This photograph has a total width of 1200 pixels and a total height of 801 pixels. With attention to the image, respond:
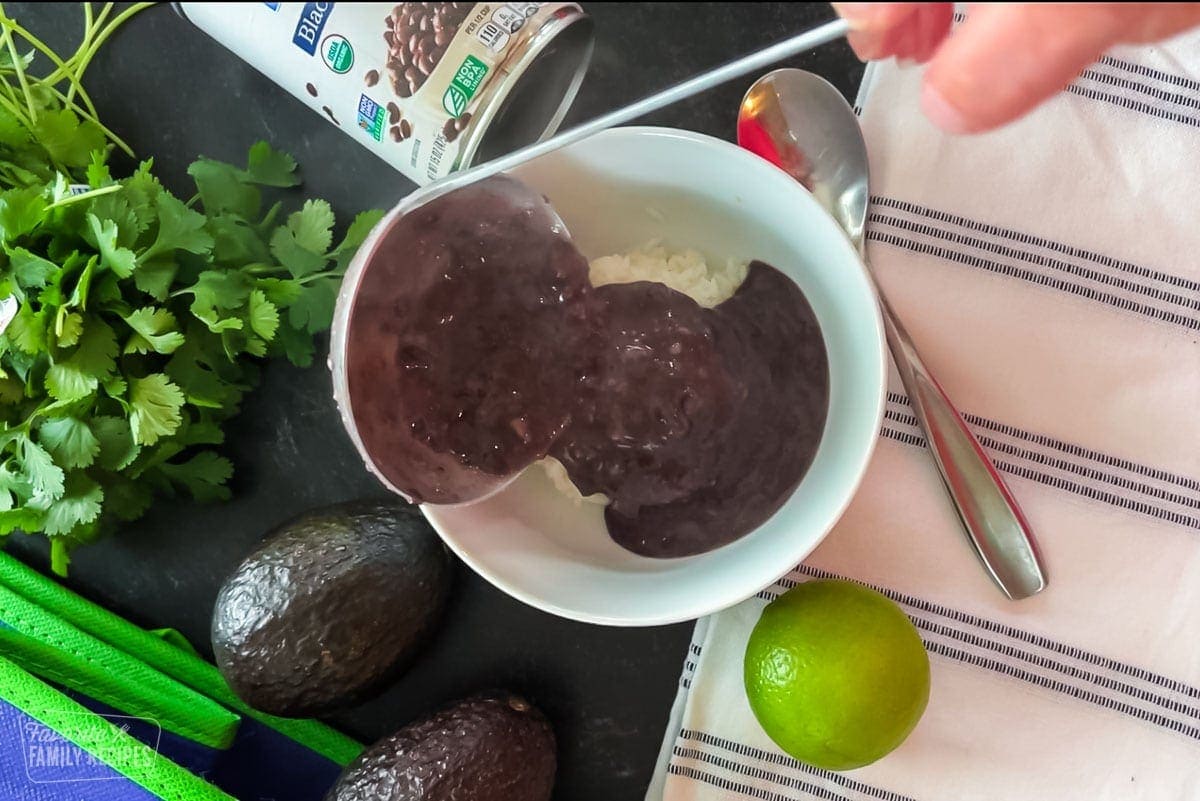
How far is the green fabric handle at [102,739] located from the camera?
0.79m

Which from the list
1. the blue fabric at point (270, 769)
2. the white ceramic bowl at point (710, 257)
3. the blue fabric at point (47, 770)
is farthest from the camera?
the blue fabric at point (270, 769)

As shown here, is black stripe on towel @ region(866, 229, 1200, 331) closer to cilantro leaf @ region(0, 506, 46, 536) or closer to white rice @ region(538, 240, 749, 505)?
white rice @ region(538, 240, 749, 505)

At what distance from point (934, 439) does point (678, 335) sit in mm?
246

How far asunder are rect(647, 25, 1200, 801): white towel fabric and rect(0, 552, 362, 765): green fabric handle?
0.40m

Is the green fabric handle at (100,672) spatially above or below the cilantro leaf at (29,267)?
below

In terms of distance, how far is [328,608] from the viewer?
0.78 metres

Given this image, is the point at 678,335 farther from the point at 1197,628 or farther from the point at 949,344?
the point at 1197,628

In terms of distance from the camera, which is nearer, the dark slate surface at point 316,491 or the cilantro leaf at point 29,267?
the cilantro leaf at point 29,267

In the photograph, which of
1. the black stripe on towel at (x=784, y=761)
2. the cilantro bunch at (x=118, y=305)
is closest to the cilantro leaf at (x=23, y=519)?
the cilantro bunch at (x=118, y=305)

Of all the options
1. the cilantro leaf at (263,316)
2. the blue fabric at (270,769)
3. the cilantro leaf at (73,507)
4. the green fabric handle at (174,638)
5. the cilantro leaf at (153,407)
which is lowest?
the blue fabric at (270,769)

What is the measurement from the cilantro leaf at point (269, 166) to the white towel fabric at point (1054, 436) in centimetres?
52

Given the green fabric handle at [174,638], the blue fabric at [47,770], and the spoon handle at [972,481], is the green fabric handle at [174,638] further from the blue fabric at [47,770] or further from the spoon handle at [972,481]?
the spoon handle at [972,481]

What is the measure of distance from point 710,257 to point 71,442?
54cm

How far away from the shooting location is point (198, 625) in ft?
3.01
